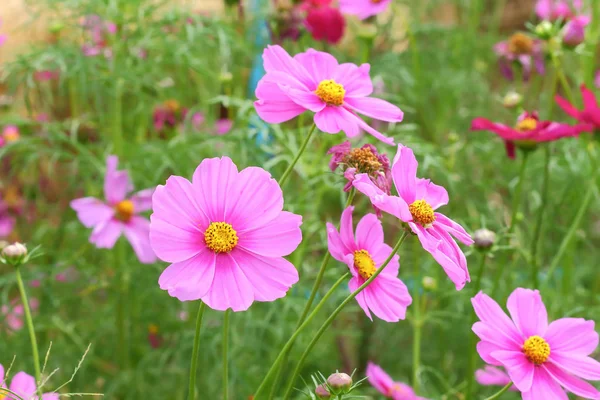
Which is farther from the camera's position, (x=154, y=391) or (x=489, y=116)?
(x=489, y=116)

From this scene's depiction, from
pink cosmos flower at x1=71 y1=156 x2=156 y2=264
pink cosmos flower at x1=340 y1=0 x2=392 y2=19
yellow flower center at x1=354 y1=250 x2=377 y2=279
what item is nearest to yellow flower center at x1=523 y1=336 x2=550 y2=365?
yellow flower center at x1=354 y1=250 x2=377 y2=279

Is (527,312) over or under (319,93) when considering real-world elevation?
under

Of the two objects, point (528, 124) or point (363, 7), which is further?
point (363, 7)

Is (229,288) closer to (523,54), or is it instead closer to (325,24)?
(325,24)

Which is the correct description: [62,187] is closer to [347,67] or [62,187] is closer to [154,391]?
[154,391]

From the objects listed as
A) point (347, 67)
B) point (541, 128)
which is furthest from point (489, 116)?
point (347, 67)

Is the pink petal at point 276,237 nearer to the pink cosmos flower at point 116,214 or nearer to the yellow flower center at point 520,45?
the pink cosmos flower at point 116,214

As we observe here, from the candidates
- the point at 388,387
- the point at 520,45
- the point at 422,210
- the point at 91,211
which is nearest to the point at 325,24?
the point at 520,45
